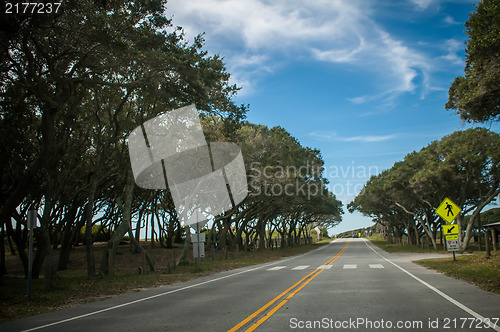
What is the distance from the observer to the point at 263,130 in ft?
117

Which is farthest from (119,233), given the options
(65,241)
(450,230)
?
(450,230)

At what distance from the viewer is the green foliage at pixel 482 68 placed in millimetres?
12859

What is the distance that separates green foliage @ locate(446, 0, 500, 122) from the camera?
12859 mm

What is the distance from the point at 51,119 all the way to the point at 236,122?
7220 mm

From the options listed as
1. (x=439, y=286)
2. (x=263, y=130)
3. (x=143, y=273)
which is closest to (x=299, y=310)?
(x=439, y=286)

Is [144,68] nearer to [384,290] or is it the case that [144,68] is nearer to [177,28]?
[177,28]

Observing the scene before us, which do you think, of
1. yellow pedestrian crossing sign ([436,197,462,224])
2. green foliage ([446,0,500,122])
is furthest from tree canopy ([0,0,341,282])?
yellow pedestrian crossing sign ([436,197,462,224])

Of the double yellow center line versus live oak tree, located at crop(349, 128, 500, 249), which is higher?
live oak tree, located at crop(349, 128, 500, 249)

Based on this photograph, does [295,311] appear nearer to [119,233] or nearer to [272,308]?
[272,308]

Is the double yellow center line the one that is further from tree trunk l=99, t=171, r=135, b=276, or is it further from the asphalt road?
tree trunk l=99, t=171, r=135, b=276

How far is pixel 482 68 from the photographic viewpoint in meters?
14.3

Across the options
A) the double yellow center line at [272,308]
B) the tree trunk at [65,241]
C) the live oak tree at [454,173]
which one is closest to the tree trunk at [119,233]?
the tree trunk at [65,241]

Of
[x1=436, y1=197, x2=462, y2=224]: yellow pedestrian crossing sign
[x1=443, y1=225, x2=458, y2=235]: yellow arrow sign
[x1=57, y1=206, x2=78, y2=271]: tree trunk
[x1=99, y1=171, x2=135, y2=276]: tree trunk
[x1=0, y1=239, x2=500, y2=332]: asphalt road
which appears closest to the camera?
[x1=0, y1=239, x2=500, y2=332]: asphalt road

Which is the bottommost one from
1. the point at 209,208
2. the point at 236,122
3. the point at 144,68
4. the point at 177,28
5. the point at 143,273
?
the point at 143,273
